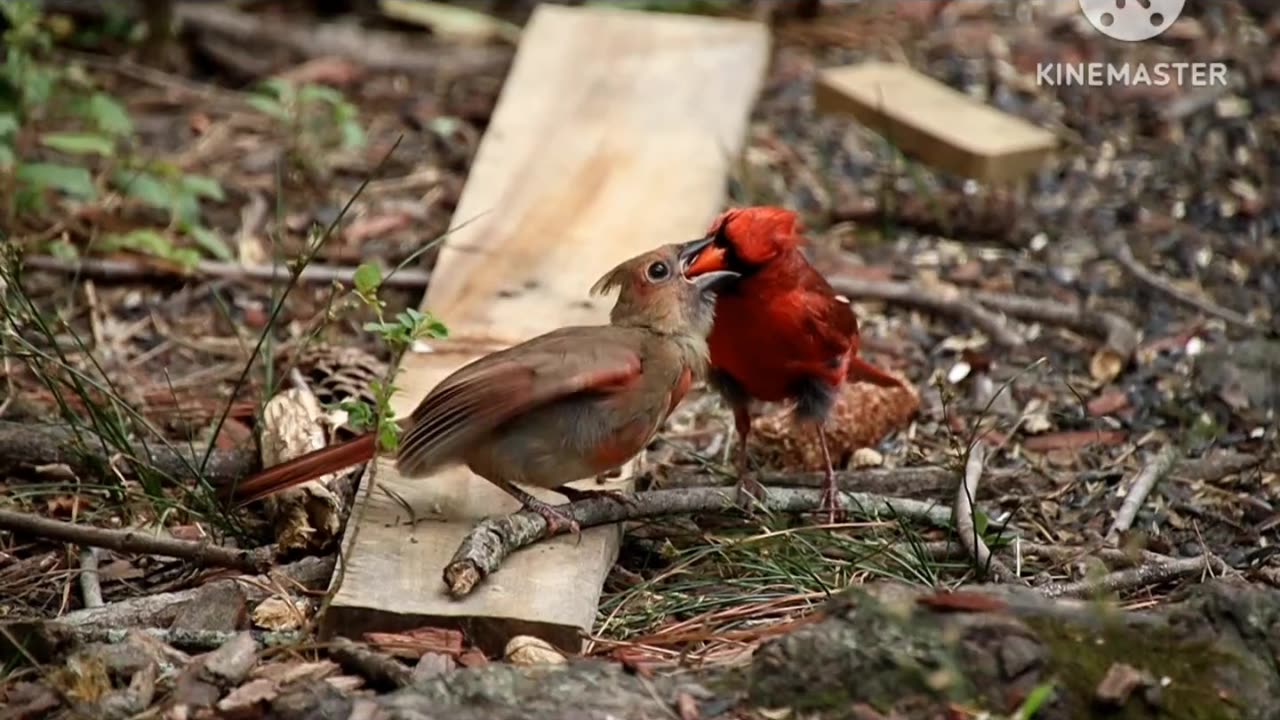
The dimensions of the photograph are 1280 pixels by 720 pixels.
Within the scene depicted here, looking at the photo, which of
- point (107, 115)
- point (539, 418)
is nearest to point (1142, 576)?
point (539, 418)

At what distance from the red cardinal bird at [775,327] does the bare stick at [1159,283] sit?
4.83 ft

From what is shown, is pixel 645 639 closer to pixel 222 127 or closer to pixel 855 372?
pixel 855 372

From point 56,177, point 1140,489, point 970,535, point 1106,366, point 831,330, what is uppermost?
point 56,177

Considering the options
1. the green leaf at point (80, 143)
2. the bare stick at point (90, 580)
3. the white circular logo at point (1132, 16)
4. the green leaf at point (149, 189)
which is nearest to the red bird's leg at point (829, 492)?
the bare stick at point (90, 580)

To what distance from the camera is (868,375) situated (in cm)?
511

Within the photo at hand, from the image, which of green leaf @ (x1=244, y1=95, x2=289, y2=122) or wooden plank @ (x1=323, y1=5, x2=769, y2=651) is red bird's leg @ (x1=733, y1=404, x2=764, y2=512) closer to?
wooden plank @ (x1=323, y1=5, x2=769, y2=651)

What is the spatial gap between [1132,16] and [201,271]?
3.75 metres

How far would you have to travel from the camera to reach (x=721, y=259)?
480cm

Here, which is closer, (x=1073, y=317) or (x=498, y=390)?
(x=498, y=390)

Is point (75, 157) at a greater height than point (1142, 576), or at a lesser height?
greater

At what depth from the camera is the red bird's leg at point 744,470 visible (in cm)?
454

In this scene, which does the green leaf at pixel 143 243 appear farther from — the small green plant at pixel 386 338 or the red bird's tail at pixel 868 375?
the red bird's tail at pixel 868 375

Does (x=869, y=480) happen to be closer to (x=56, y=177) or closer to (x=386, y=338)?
(x=386, y=338)

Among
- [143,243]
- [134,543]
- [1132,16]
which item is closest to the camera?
[134,543]
